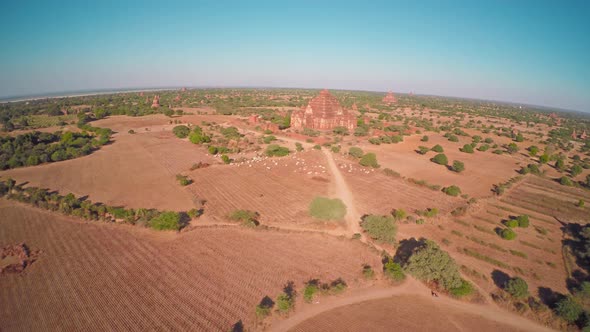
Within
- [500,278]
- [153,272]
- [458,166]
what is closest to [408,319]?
[500,278]

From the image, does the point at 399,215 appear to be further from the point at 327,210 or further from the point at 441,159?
the point at 441,159

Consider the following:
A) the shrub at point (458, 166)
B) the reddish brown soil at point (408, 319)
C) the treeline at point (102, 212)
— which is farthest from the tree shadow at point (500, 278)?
the treeline at point (102, 212)

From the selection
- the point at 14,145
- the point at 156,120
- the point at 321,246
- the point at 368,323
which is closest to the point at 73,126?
the point at 156,120

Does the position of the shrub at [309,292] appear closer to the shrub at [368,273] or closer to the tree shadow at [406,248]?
the shrub at [368,273]

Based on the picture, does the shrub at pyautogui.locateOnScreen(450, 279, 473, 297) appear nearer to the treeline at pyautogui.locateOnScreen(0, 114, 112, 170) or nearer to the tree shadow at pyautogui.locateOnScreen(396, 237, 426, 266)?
the tree shadow at pyautogui.locateOnScreen(396, 237, 426, 266)

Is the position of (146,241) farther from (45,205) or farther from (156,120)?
(156,120)
